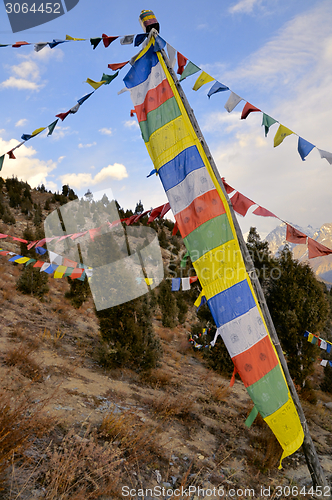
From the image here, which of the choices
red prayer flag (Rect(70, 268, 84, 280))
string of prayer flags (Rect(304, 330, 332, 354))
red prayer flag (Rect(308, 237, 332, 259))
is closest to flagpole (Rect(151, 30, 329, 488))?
red prayer flag (Rect(308, 237, 332, 259))

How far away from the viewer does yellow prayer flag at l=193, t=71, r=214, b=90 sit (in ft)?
11.8

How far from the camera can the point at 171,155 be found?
11.3ft

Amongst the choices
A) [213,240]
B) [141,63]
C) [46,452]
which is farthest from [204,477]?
[141,63]

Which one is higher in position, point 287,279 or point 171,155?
point 171,155

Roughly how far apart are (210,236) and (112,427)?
321 cm

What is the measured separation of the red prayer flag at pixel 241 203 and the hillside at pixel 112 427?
336 centimetres

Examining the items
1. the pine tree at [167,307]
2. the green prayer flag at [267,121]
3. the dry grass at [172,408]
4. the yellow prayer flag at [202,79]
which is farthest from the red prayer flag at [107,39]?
the pine tree at [167,307]

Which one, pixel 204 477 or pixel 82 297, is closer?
pixel 204 477

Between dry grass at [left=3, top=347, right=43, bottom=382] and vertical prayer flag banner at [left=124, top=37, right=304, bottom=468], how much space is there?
405 cm

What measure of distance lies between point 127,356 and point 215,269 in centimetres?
555

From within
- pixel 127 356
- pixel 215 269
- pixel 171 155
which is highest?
pixel 171 155

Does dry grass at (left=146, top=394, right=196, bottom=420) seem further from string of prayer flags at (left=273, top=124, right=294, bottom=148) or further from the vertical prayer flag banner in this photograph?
string of prayer flags at (left=273, top=124, right=294, bottom=148)

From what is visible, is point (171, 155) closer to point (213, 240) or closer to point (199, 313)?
point (213, 240)

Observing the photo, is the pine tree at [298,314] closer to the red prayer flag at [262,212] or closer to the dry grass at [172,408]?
the dry grass at [172,408]
